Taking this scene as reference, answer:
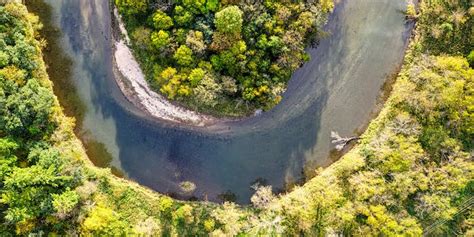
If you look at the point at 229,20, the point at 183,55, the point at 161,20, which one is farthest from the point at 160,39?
the point at 229,20

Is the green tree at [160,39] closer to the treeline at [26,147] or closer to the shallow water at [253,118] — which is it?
Answer: the shallow water at [253,118]

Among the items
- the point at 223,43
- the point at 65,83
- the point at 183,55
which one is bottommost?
the point at 183,55

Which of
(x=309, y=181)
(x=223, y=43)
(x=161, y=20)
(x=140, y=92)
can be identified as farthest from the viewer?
(x=309, y=181)

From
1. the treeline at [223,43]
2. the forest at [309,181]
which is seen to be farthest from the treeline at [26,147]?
the treeline at [223,43]

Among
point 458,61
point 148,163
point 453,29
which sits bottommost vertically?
point 148,163

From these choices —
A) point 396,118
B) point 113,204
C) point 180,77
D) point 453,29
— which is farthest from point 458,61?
point 113,204

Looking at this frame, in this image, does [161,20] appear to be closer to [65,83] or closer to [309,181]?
[65,83]

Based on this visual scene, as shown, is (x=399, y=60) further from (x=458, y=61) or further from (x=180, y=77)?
(x=180, y=77)
